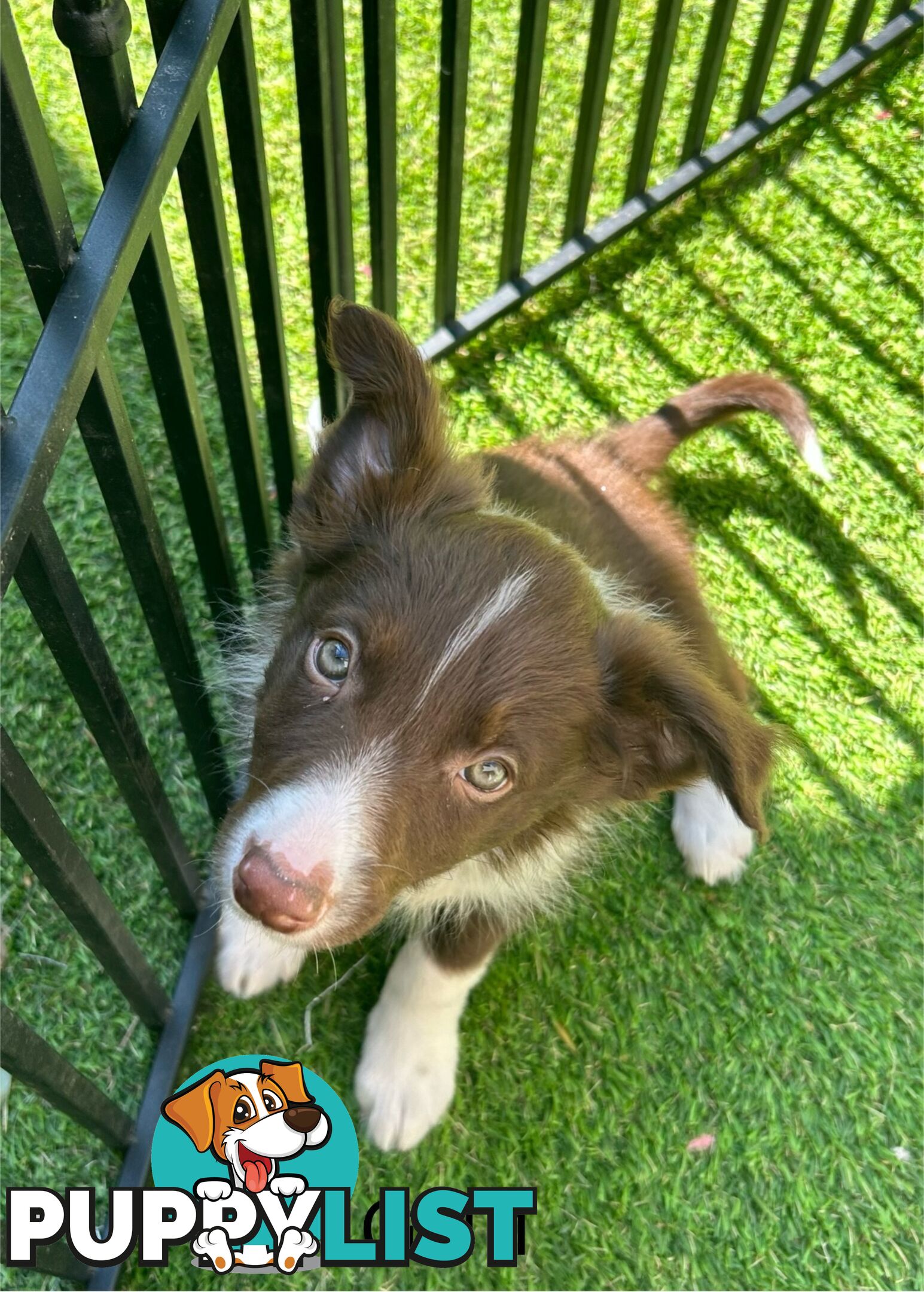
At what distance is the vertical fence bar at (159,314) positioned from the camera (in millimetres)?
1439

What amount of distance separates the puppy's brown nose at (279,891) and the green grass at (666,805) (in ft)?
4.00

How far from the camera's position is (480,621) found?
6.14ft

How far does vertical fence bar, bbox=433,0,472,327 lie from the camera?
112 inches

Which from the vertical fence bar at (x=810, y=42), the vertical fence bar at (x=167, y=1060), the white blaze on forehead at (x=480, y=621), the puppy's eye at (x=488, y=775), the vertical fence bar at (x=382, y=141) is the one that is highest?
the vertical fence bar at (x=810, y=42)

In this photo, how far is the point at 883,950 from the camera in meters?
3.00

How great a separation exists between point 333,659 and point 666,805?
1.59 metres

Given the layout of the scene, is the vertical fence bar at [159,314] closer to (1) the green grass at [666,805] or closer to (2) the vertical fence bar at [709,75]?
(1) the green grass at [666,805]

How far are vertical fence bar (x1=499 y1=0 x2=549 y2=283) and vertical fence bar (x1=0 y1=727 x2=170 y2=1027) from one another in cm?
249

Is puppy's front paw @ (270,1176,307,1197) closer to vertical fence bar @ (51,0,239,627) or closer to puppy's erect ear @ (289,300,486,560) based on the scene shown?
puppy's erect ear @ (289,300,486,560)

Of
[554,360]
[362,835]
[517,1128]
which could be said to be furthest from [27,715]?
[554,360]

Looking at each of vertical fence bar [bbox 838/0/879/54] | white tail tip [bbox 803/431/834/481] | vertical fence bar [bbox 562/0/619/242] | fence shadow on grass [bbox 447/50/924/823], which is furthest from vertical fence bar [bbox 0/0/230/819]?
vertical fence bar [bbox 838/0/879/54]

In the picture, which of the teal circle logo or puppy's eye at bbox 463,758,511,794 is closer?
puppy's eye at bbox 463,758,511,794

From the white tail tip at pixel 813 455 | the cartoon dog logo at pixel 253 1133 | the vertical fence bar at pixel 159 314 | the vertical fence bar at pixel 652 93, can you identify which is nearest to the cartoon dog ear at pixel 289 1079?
the cartoon dog logo at pixel 253 1133

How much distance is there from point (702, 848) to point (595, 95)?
7.99ft
